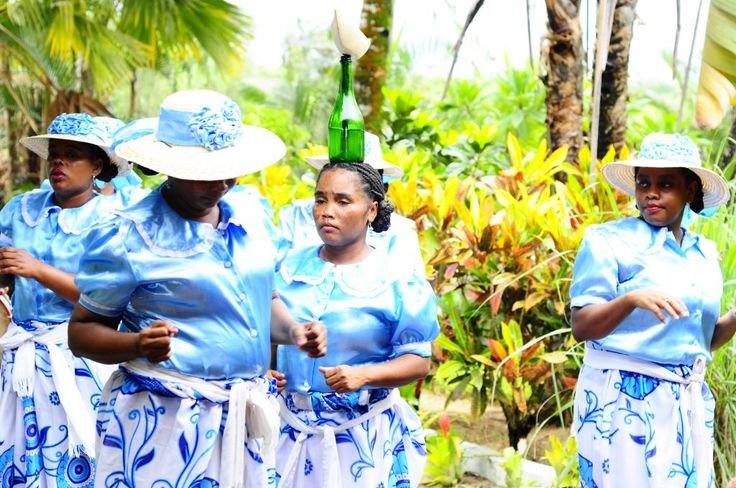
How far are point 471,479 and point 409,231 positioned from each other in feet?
7.84

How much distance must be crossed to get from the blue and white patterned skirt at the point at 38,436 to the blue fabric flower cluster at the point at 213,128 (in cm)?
190

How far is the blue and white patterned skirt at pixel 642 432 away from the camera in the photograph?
424 centimetres

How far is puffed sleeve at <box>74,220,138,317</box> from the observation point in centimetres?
319

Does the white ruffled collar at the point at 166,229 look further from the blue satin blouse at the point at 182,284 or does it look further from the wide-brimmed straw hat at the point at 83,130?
the wide-brimmed straw hat at the point at 83,130

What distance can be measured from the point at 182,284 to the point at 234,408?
1.27 feet

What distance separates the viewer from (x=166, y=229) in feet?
10.7

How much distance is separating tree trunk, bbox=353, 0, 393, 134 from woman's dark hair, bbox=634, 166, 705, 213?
191 inches

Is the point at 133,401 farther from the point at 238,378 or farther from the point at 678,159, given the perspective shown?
the point at 678,159

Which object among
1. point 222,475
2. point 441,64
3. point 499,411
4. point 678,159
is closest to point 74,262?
point 222,475

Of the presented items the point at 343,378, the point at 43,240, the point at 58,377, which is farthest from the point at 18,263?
the point at 343,378

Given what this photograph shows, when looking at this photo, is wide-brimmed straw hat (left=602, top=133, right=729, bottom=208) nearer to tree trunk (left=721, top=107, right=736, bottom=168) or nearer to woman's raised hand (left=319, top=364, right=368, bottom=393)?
woman's raised hand (left=319, top=364, right=368, bottom=393)

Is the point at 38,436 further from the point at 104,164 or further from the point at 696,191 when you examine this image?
the point at 696,191

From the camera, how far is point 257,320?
338 centimetres

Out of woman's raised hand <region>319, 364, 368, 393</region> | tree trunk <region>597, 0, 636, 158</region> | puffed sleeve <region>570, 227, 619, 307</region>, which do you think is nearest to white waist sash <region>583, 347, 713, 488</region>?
puffed sleeve <region>570, 227, 619, 307</region>
